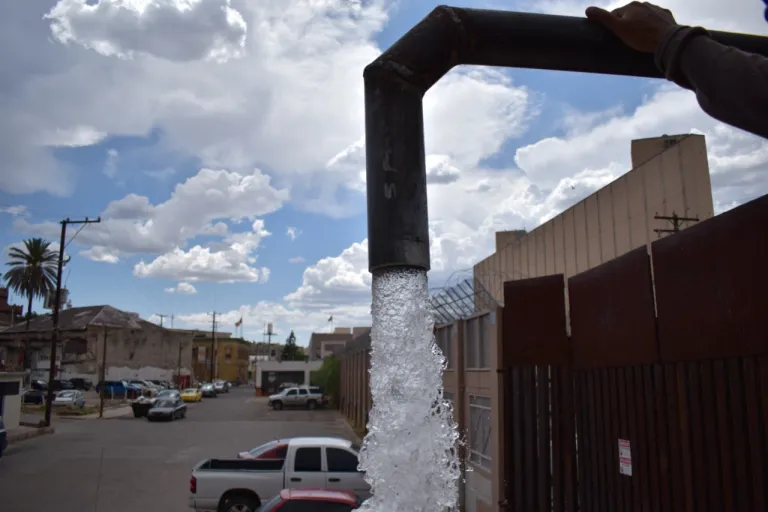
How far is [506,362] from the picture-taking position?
7949mm

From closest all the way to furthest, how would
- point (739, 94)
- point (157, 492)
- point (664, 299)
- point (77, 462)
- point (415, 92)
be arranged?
1. point (739, 94)
2. point (415, 92)
3. point (664, 299)
4. point (157, 492)
5. point (77, 462)

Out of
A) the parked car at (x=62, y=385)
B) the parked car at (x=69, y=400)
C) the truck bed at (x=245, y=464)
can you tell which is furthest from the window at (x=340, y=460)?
the parked car at (x=62, y=385)

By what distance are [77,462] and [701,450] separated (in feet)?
63.7

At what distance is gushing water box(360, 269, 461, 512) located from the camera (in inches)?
80.1

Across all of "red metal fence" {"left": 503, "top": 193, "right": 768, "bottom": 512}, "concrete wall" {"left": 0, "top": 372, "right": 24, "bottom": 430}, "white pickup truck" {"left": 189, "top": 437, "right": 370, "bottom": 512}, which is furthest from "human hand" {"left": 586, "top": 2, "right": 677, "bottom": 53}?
"concrete wall" {"left": 0, "top": 372, "right": 24, "bottom": 430}

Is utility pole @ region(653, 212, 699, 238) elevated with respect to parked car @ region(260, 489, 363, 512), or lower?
elevated

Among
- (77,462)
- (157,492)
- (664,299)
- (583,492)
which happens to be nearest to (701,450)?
(664,299)

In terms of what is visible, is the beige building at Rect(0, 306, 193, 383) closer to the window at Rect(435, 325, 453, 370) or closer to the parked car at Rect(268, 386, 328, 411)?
the parked car at Rect(268, 386, 328, 411)

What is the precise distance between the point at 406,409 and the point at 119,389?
6105 centimetres

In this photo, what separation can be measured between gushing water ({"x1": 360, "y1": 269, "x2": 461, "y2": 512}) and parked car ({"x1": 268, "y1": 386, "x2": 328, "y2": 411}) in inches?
1791

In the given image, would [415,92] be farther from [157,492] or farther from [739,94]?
[157,492]

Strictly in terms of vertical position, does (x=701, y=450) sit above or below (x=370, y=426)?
below

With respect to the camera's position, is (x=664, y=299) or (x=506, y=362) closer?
(x=664, y=299)

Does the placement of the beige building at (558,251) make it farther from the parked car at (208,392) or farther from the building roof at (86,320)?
the building roof at (86,320)
